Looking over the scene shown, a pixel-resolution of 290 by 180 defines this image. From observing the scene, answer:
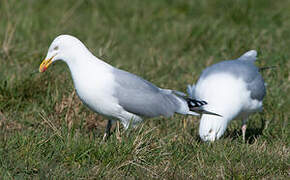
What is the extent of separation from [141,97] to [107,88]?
0.37 m

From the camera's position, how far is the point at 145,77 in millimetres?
6465

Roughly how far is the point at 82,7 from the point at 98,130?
13.6ft

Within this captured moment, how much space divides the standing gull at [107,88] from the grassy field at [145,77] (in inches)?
9.1

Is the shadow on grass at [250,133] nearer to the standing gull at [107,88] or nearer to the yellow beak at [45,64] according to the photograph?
the standing gull at [107,88]

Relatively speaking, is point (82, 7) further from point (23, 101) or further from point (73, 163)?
point (73, 163)

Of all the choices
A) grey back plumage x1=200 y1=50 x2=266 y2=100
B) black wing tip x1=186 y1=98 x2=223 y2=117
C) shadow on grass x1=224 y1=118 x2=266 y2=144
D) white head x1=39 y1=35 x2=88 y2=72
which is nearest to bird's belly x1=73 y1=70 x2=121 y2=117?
white head x1=39 y1=35 x2=88 y2=72

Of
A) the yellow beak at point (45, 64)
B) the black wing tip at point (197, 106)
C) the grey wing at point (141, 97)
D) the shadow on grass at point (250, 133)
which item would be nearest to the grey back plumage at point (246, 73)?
the shadow on grass at point (250, 133)

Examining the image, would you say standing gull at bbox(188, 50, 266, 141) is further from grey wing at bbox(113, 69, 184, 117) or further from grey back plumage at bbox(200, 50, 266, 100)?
grey wing at bbox(113, 69, 184, 117)

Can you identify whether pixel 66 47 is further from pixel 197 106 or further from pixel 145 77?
pixel 145 77

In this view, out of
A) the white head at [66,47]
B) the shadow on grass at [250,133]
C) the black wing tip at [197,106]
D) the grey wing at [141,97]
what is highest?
the white head at [66,47]

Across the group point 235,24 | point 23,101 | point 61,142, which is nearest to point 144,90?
point 61,142

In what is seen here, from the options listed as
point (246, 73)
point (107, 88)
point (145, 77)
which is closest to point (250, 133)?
point (246, 73)

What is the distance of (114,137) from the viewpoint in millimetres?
4266

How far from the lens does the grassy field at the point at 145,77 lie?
4.03 m
